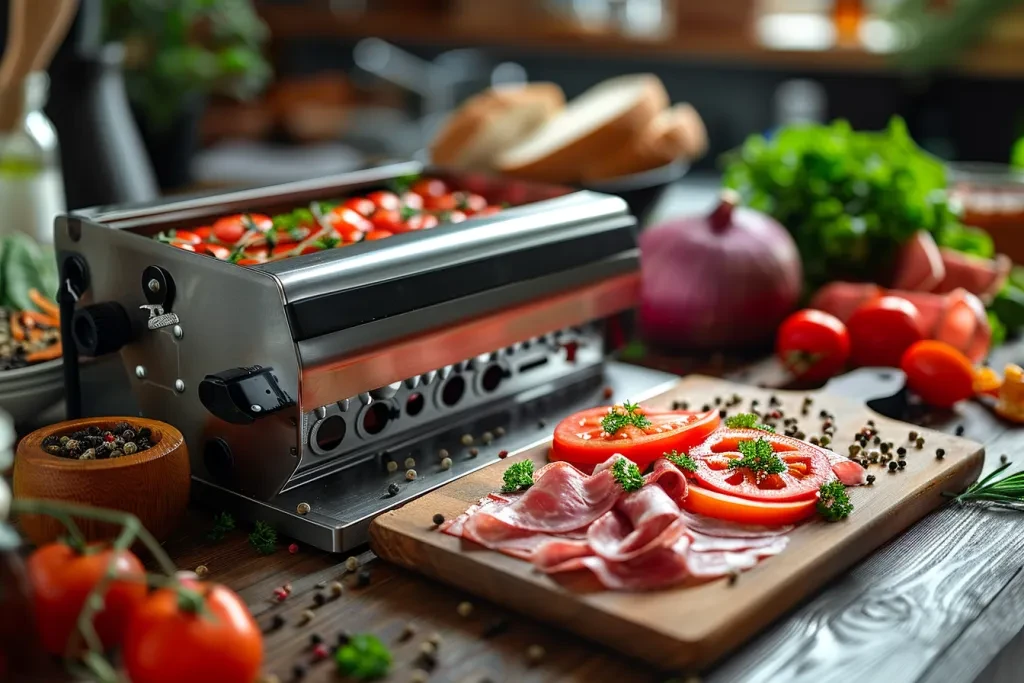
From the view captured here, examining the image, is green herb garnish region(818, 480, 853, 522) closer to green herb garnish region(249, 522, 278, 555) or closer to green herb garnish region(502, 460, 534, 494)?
green herb garnish region(502, 460, 534, 494)

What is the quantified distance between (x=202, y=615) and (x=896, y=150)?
179 centimetres

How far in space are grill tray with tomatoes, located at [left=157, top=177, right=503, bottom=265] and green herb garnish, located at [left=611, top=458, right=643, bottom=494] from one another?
45cm

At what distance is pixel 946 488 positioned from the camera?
4.53ft

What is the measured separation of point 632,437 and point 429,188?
0.68 meters

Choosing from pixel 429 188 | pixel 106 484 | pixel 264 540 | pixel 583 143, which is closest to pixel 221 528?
pixel 264 540

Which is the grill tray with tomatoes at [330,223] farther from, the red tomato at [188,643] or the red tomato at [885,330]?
the red tomato at [885,330]

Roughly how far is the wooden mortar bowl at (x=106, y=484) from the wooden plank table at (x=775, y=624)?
8cm

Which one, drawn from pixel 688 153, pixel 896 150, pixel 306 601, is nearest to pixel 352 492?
pixel 306 601

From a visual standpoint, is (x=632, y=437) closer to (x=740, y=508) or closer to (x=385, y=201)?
(x=740, y=508)

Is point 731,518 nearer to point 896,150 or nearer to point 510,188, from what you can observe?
point 510,188

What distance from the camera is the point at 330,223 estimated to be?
61.4 inches

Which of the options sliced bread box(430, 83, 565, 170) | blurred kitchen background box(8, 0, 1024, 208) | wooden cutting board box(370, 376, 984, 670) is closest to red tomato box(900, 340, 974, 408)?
wooden cutting board box(370, 376, 984, 670)

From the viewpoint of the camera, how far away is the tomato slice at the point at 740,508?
1.18 meters

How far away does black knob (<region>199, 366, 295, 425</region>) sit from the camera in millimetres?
1196
